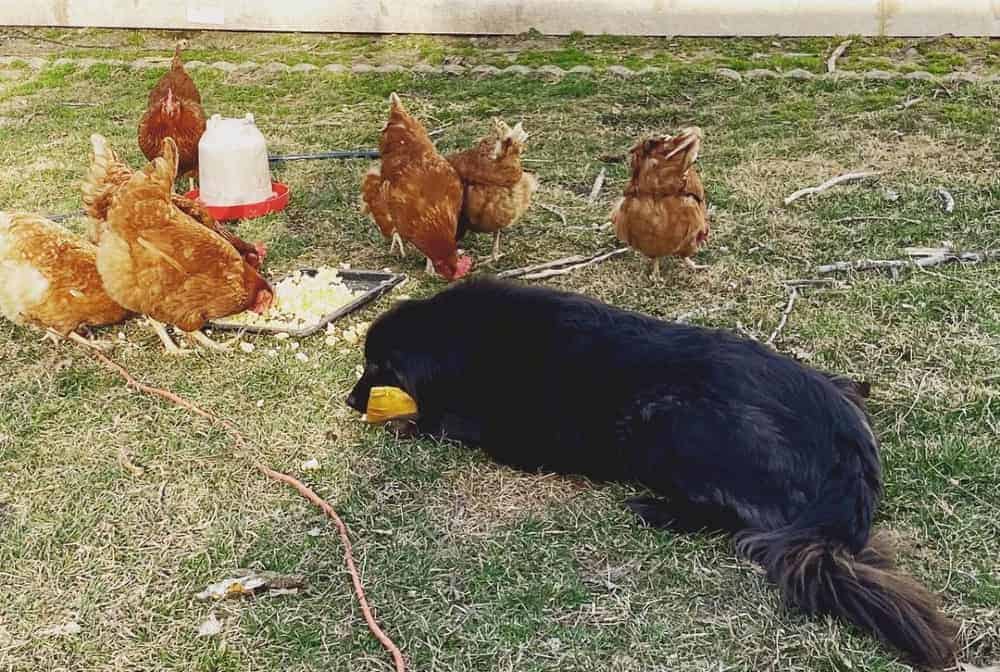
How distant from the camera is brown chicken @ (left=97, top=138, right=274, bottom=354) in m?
3.99

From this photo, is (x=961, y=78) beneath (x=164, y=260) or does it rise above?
above

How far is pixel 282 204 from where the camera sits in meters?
5.88

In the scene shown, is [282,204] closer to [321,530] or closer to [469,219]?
[469,219]

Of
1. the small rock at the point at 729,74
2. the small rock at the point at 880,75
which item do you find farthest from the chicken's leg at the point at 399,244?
the small rock at the point at 880,75

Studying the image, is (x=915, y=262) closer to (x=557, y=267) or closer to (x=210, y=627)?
(x=557, y=267)

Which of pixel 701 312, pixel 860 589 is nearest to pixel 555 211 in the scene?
pixel 701 312

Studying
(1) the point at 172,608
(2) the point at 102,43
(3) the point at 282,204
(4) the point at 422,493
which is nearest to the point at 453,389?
(4) the point at 422,493

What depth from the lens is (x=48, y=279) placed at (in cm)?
409

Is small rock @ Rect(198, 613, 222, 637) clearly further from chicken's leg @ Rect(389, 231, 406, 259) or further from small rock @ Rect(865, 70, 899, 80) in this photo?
small rock @ Rect(865, 70, 899, 80)

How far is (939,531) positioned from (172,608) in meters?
2.25

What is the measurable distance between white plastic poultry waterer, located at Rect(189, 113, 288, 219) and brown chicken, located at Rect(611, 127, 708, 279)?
2.27 meters

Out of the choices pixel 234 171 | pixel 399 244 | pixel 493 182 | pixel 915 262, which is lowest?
pixel 399 244

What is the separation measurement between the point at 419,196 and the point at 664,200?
120 centimetres

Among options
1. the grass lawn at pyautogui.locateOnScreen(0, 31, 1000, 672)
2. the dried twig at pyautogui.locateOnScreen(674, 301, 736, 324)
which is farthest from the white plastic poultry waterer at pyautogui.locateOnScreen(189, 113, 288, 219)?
the dried twig at pyautogui.locateOnScreen(674, 301, 736, 324)
